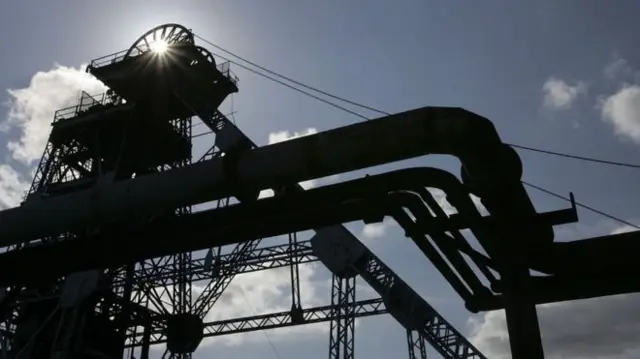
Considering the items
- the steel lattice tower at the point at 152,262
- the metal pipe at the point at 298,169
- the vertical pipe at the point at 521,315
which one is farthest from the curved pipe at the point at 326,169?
the steel lattice tower at the point at 152,262

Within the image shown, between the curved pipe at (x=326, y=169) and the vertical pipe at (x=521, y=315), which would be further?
the curved pipe at (x=326, y=169)

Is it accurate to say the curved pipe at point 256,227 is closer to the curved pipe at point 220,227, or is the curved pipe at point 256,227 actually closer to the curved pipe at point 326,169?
the curved pipe at point 220,227

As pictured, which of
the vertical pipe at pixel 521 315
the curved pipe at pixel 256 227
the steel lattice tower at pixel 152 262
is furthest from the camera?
the steel lattice tower at pixel 152 262

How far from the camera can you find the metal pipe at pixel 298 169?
8.55m

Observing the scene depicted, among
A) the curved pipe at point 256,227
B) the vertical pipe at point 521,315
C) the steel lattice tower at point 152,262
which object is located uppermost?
the steel lattice tower at point 152,262

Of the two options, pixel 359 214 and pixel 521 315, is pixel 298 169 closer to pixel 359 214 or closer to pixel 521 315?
pixel 359 214

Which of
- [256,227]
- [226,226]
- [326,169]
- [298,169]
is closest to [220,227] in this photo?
[226,226]

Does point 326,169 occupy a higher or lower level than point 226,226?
higher

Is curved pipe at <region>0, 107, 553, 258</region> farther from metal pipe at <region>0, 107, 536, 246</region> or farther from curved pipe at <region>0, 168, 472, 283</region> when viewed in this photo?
curved pipe at <region>0, 168, 472, 283</region>

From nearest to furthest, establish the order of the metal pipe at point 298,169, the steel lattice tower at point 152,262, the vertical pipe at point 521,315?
1. the vertical pipe at point 521,315
2. the metal pipe at point 298,169
3. the steel lattice tower at point 152,262

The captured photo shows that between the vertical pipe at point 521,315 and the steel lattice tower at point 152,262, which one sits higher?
the steel lattice tower at point 152,262

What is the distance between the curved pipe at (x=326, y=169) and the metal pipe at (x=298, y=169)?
0.6 inches

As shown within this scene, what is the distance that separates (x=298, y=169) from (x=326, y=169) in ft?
1.42

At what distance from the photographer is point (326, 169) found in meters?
9.02
